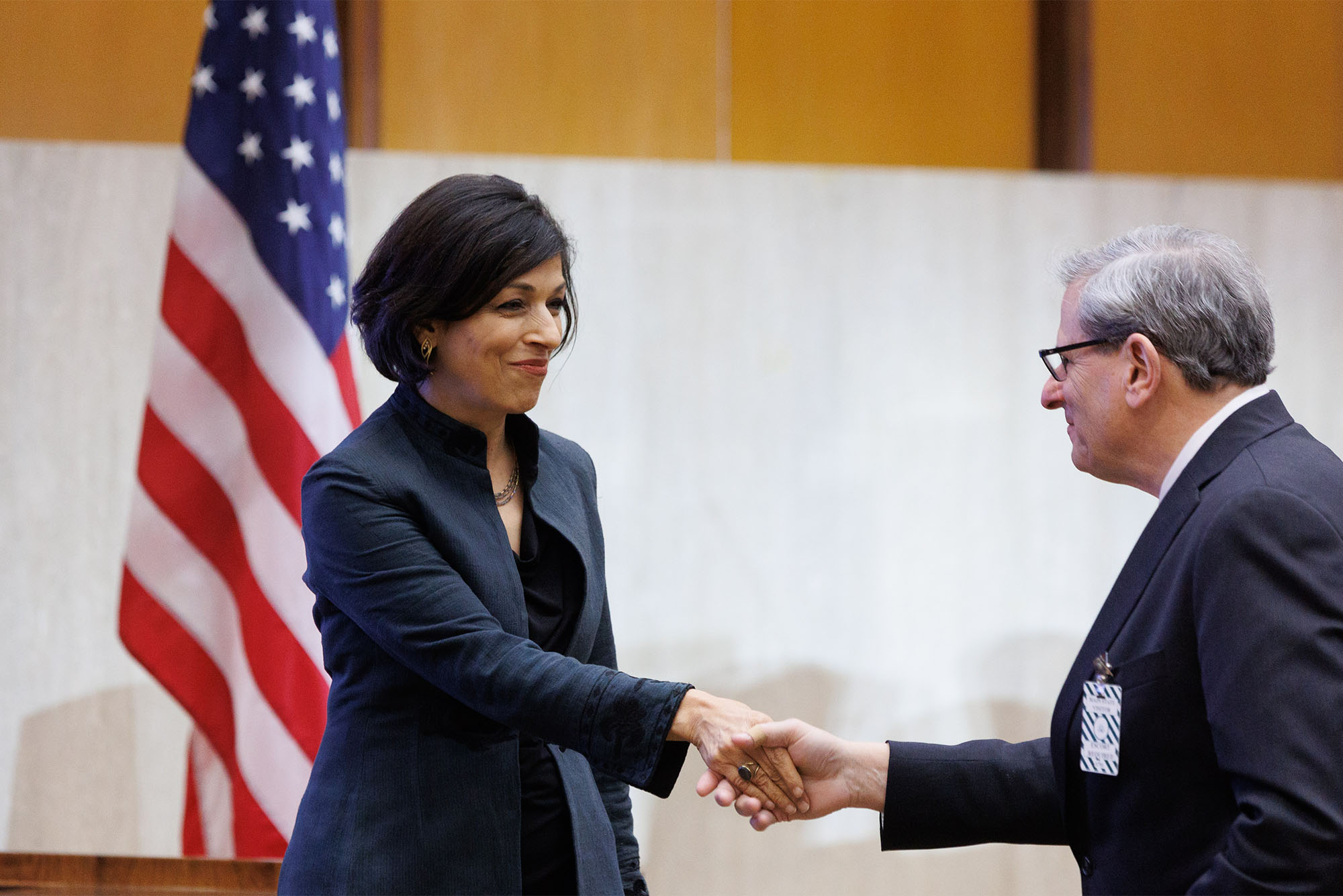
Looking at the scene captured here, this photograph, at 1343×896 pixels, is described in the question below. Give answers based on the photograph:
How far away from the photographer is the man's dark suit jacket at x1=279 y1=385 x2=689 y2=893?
1.38 metres

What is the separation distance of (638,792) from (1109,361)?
2.28 m

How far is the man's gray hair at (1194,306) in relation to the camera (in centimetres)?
139

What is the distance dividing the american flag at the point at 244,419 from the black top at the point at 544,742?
118cm

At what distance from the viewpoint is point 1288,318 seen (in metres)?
3.56

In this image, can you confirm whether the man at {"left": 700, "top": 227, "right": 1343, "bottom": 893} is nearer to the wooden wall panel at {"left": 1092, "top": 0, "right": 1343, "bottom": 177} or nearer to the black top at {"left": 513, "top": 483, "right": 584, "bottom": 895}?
the black top at {"left": 513, "top": 483, "right": 584, "bottom": 895}

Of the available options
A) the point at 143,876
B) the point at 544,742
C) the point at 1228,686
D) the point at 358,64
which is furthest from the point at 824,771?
the point at 358,64

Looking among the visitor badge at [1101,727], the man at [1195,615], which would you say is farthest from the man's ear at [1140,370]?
the visitor badge at [1101,727]

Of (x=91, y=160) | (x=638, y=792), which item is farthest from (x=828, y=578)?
(x=91, y=160)

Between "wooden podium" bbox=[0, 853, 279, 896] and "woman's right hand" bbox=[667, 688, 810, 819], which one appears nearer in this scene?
"woman's right hand" bbox=[667, 688, 810, 819]

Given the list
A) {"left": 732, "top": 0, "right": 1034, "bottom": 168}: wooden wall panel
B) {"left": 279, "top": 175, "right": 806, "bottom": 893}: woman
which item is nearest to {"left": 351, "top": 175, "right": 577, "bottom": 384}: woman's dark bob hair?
{"left": 279, "top": 175, "right": 806, "bottom": 893}: woman

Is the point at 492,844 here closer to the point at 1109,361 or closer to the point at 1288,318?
the point at 1109,361

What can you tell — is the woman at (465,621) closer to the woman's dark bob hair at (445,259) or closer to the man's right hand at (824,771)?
the woman's dark bob hair at (445,259)

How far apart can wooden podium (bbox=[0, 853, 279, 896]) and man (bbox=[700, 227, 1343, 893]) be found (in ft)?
7.87

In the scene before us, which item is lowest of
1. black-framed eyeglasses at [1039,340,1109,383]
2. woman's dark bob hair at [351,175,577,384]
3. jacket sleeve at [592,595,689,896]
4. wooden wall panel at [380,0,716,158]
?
jacket sleeve at [592,595,689,896]
